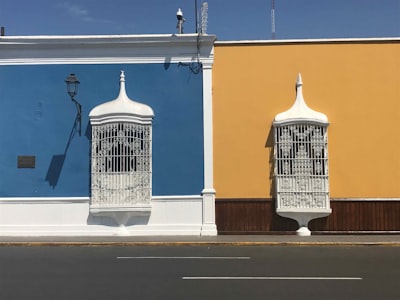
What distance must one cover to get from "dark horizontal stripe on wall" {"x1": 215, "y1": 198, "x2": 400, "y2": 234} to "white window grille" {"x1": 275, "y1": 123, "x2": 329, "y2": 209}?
419 millimetres

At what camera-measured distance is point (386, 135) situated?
13.6m

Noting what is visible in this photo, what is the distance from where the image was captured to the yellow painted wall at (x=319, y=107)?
13.5m

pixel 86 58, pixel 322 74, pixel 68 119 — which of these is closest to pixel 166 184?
pixel 68 119

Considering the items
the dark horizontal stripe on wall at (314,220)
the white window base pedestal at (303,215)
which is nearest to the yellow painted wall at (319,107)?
the dark horizontal stripe on wall at (314,220)

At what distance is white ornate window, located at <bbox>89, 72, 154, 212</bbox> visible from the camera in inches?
529

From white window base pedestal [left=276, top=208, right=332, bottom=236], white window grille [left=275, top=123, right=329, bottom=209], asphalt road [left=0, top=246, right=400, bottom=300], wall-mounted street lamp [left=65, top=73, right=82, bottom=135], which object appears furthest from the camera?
wall-mounted street lamp [left=65, top=73, right=82, bottom=135]

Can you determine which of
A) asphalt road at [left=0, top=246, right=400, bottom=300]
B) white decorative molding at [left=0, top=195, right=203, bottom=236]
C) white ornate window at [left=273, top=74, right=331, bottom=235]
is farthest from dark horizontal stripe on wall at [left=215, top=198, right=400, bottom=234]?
asphalt road at [left=0, top=246, right=400, bottom=300]

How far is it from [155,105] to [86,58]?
233cm

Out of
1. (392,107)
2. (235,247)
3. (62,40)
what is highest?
(62,40)

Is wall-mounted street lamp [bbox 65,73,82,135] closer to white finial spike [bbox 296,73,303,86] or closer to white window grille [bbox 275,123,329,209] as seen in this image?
white window grille [bbox 275,123,329,209]

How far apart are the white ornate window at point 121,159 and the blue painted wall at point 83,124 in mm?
265

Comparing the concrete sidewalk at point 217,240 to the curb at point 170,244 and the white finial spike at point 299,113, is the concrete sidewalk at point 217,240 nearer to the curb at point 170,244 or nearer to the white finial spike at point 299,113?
the curb at point 170,244

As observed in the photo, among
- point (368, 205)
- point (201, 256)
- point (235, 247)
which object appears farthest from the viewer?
point (368, 205)

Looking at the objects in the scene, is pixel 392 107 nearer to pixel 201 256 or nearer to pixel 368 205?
pixel 368 205
